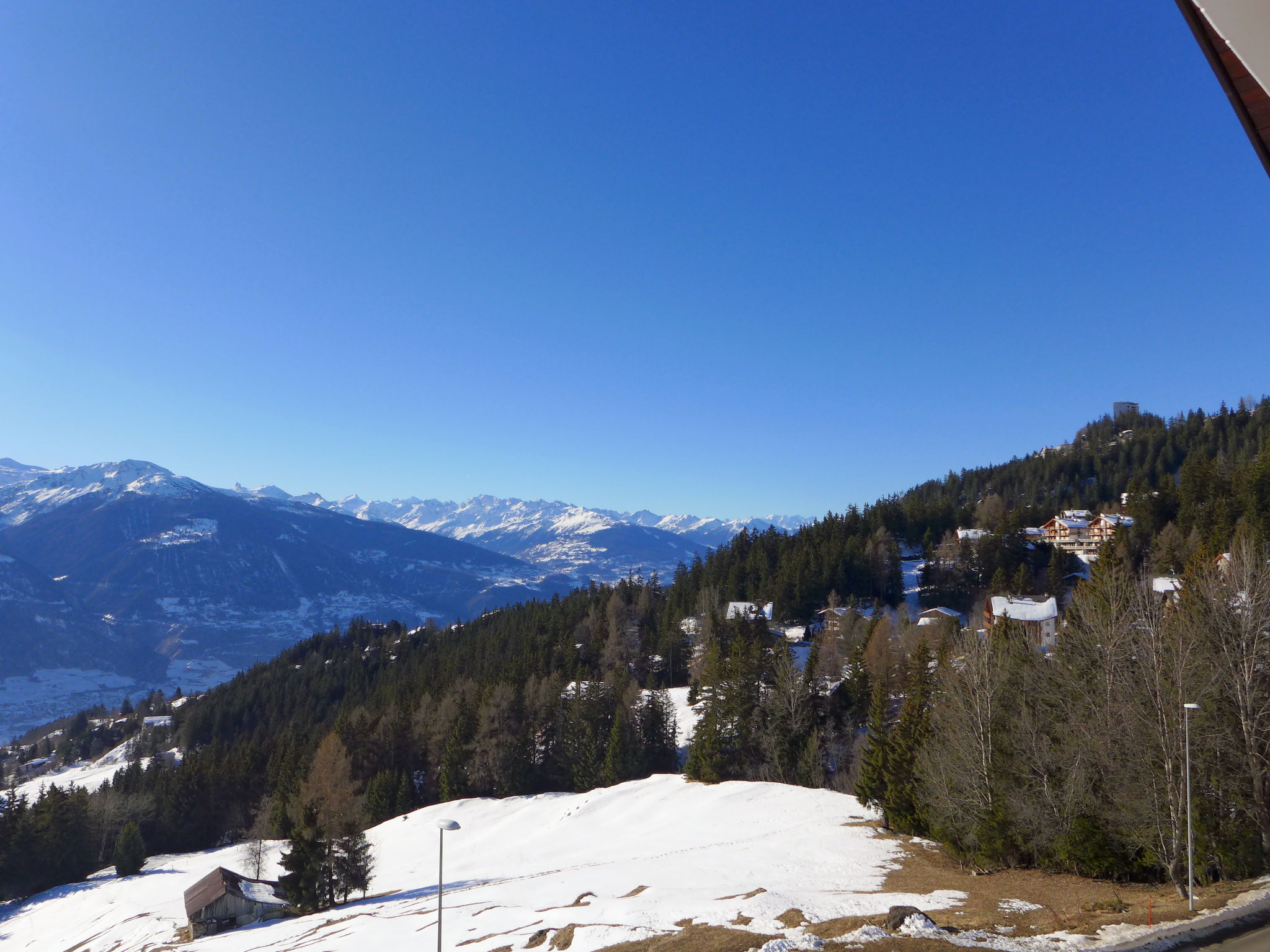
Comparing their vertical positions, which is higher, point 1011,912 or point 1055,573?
point 1055,573

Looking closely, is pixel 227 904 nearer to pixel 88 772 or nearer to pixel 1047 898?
pixel 1047 898

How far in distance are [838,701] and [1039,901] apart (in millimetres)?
43902

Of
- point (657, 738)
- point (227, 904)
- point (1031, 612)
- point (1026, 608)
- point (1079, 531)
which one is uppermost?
point (1079, 531)

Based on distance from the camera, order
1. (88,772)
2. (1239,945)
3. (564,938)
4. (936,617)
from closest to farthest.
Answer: (1239,945) → (564,938) → (936,617) → (88,772)

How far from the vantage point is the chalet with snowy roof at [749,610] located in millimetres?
92325

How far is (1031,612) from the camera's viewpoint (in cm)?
8138

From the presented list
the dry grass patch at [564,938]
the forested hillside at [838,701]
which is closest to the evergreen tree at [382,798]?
the forested hillside at [838,701]

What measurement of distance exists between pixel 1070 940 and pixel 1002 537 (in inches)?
3956

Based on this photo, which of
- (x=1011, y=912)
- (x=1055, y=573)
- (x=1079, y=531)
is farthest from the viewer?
→ (x=1079, y=531)

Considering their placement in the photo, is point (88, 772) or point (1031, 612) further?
point (88, 772)

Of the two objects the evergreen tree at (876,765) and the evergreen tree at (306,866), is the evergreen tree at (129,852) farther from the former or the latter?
the evergreen tree at (876,765)

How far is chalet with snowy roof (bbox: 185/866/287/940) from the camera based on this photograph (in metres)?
47.8

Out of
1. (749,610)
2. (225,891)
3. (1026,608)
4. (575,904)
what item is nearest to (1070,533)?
(1026,608)

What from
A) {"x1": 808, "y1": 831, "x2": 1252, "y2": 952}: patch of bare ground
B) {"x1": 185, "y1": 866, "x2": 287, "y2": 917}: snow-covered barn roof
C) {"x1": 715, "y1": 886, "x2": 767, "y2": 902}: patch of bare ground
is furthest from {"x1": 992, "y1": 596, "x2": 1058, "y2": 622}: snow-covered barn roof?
{"x1": 185, "y1": 866, "x2": 287, "y2": 917}: snow-covered barn roof
